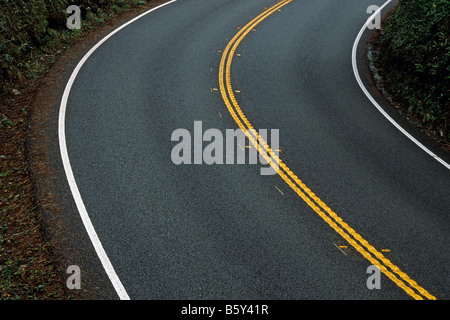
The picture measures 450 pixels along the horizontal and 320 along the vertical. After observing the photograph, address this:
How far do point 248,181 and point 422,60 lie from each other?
26.1ft

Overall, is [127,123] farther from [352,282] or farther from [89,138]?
[352,282]

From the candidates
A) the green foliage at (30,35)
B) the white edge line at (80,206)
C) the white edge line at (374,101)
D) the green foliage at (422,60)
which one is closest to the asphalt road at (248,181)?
the white edge line at (80,206)

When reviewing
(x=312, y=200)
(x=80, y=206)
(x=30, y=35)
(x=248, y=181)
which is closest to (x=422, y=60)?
(x=312, y=200)

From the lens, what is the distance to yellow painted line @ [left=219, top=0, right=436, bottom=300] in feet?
28.3

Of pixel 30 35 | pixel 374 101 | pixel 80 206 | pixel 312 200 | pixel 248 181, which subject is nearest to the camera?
pixel 80 206

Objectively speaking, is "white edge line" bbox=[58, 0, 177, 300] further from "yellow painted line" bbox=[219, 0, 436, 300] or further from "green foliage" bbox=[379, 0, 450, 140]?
"green foliage" bbox=[379, 0, 450, 140]

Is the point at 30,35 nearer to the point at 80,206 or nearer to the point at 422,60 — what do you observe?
the point at 80,206

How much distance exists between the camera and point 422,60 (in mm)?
15242

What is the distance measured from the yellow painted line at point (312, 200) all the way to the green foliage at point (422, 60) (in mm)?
5242

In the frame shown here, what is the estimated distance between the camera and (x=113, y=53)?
16.7 meters

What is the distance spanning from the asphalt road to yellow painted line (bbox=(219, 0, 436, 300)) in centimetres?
14

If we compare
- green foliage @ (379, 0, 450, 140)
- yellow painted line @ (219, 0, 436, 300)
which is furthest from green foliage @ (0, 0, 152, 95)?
green foliage @ (379, 0, 450, 140)

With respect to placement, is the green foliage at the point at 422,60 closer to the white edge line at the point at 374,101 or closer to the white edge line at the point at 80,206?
the white edge line at the point at 374,101
